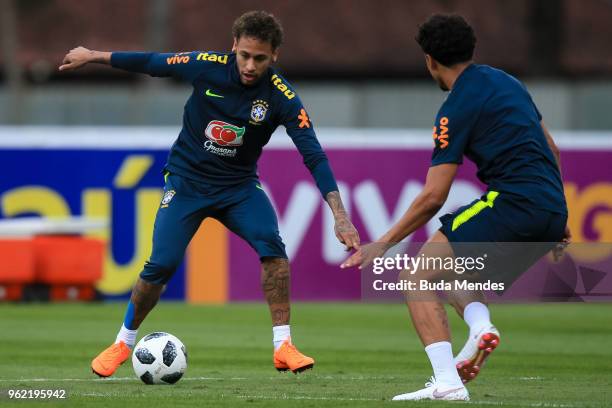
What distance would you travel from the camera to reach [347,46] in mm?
38875

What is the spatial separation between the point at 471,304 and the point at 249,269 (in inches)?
429

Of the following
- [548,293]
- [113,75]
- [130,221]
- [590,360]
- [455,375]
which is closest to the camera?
[455,375]

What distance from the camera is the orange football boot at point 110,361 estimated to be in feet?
30.8

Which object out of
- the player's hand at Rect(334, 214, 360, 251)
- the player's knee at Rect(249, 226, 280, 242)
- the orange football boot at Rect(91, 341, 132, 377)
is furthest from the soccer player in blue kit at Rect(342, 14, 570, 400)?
the orange football boot at Rect(91, 341, 132, 377)

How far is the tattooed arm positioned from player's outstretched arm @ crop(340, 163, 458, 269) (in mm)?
455

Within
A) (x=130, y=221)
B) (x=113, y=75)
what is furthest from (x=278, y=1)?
(x=130, y=221)

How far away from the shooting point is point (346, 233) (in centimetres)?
845

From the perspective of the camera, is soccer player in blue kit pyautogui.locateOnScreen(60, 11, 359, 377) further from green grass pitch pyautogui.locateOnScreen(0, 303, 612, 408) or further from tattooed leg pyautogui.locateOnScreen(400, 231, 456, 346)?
tattooed leg pyautogui.locateOnScreen(400, 231, 456, 346)

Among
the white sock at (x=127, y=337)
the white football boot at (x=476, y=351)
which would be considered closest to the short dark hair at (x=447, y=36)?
the white football boot at (x=476, y=351)

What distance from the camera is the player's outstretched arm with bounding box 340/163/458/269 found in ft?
25.5

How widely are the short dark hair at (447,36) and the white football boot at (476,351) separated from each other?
1.62 meters

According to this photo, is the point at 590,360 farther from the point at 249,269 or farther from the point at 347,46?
the point at 347,46

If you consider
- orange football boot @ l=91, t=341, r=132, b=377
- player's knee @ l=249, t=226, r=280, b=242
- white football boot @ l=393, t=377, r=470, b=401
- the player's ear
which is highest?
the player's ear

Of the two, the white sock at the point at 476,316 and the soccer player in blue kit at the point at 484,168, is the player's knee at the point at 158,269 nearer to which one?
the soccer player in blue kit at the point at 484,168
